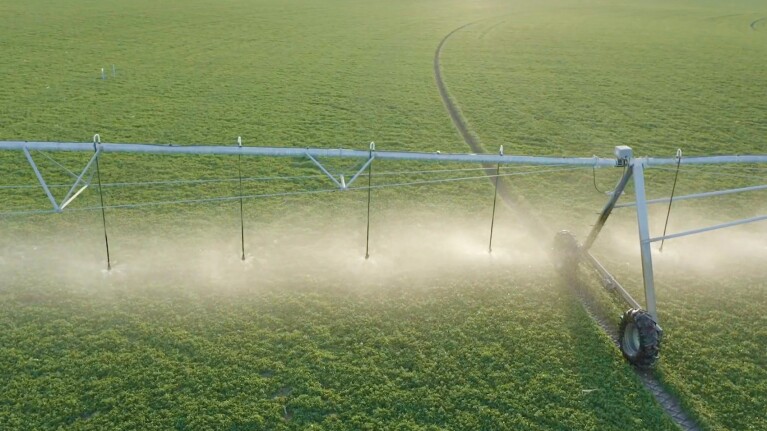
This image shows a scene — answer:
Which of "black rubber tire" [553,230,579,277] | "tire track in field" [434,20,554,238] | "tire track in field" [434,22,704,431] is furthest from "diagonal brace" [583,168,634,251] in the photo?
"tire track in field" [434,20,554,238]

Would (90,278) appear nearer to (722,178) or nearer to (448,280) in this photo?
(448,280)

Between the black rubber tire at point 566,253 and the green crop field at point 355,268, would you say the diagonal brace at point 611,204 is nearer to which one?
the black rubber tire at point 566,253

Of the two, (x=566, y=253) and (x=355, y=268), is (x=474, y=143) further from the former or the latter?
(x=355, y=268)

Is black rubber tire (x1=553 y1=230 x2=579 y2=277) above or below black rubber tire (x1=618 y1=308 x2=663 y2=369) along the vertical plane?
above

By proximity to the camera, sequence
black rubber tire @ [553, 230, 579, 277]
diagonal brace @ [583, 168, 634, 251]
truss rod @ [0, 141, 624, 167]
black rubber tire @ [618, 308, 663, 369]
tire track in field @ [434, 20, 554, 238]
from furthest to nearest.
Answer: tire track in field @ [434, 20, 554, 238] < black rubber tire @ [553, 230, 579, 277] < diagonal brace @ [583, 168, 634, 251] < truss rod @ [0, 141, 624, 167] < black rubber tire @ [618, 308, 663, 369]

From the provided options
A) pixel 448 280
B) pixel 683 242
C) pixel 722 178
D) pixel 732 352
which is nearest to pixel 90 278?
pixel 448 280

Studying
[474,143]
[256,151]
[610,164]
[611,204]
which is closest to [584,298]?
[611,204]

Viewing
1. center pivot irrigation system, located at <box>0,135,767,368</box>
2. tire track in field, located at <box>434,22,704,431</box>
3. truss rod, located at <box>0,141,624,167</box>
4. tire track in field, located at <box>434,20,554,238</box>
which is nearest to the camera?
tire track in field, located at <box>434,22,704,431</box>

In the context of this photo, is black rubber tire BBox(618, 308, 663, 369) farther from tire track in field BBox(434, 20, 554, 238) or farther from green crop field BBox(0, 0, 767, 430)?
tire track in field BBox(434, 20, 554, 238)
